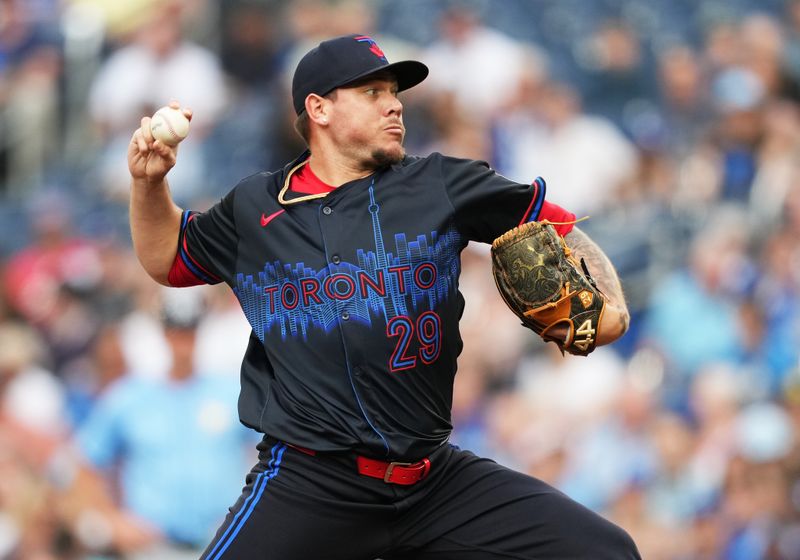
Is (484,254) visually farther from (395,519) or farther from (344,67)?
(395,519)

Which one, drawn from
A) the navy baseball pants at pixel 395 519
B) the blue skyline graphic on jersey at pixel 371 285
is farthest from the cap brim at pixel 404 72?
the navy baseball pants at pixel 395 519

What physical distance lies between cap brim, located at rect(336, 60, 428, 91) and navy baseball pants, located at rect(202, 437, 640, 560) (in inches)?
48.3

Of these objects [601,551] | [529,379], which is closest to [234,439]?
[529,379]

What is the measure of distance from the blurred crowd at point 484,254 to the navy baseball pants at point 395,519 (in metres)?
3.30

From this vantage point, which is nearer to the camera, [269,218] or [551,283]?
[551,283]

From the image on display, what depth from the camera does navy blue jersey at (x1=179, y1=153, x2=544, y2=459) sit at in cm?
358

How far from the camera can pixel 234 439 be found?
693 cm

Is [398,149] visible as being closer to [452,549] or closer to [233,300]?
[452,549]

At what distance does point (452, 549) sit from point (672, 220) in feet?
17.1

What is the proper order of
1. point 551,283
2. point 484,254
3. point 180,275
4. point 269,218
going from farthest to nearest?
point 484,254
point 180,275
point 269,218
point 551,283

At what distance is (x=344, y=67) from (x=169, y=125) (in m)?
0.61

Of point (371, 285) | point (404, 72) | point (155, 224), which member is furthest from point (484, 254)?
point (371, 285)

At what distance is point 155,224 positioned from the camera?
3906 mm

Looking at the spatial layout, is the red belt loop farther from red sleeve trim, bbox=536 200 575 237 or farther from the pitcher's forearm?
the pitcher's forearm
